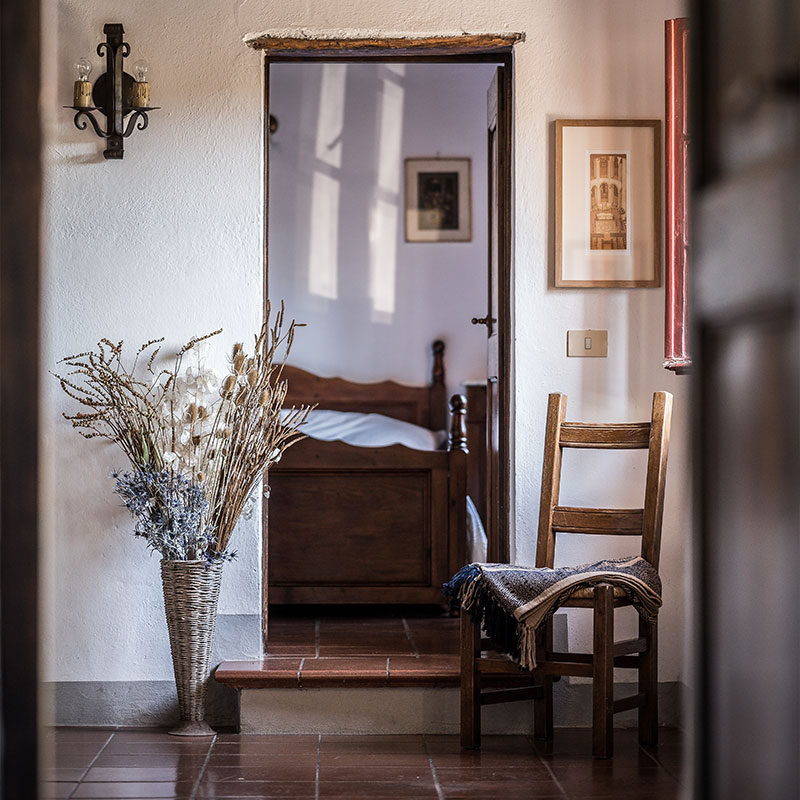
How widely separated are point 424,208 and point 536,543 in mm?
3543

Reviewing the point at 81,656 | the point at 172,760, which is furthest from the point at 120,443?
the point at 172,760

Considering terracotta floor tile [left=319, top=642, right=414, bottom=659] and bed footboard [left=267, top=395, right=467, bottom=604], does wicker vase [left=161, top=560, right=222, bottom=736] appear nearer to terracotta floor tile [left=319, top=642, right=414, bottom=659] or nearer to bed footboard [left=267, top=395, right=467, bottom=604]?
terracotta floor tile [left=319, top=642, right=414, bottom=659]

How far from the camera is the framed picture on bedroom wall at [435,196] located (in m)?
6.57

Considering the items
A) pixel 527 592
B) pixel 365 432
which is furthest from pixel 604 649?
pixel 365 432

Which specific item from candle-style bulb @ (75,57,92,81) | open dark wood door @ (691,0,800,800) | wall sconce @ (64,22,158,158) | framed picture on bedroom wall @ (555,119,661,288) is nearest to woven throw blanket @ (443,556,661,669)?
framed picture on bedroom wall @ (555,119,661,288)

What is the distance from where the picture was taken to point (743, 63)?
126cm

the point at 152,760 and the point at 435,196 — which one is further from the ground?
the point at 435,196

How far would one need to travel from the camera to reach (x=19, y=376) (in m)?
1.28

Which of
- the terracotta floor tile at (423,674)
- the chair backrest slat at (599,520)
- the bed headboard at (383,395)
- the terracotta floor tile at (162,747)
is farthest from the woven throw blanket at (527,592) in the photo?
the bed headboard at (383,395)

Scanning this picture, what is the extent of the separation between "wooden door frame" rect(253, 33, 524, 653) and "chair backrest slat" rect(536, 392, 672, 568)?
223mm

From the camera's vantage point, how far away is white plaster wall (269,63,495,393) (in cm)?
651

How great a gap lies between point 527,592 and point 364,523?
148 cm

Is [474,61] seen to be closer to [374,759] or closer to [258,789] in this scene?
[374,759]

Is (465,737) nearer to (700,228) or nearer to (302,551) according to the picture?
(302,551)
